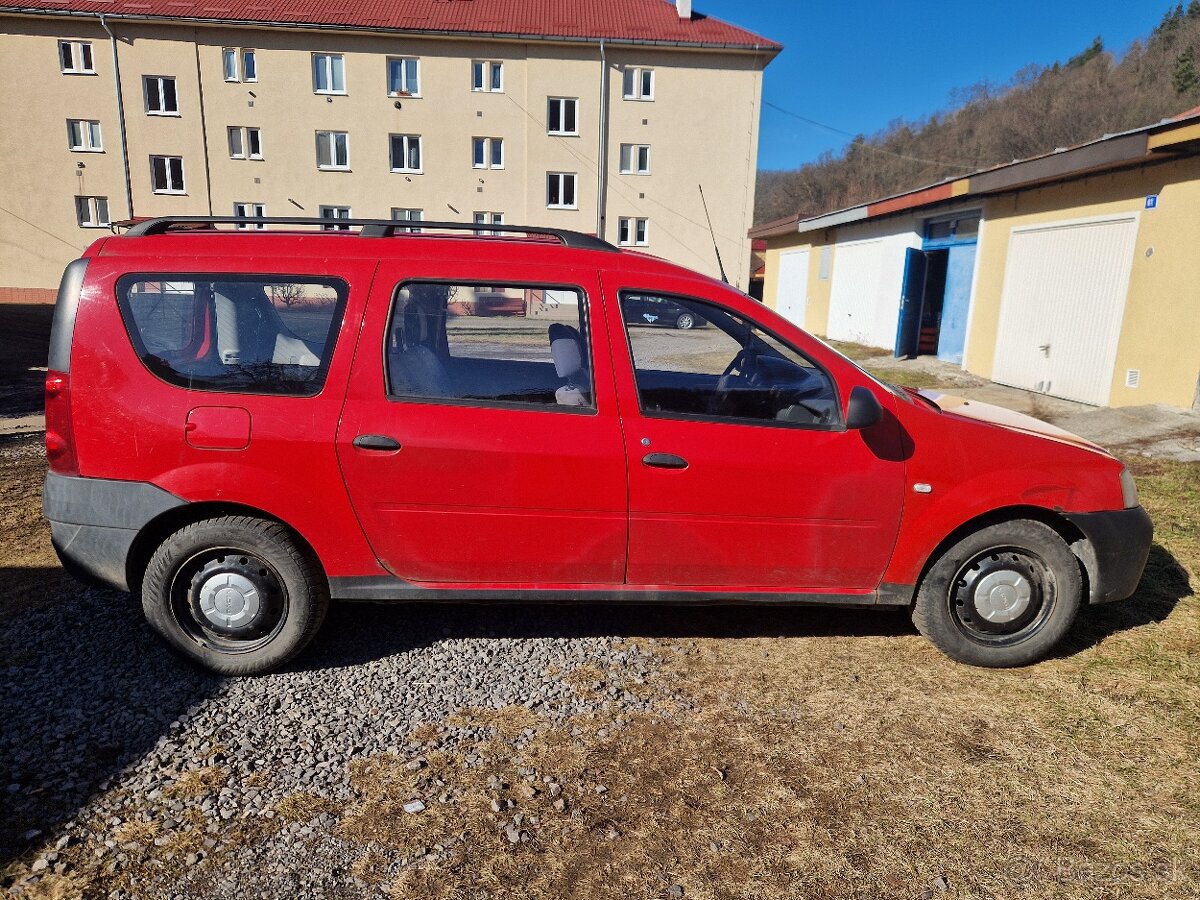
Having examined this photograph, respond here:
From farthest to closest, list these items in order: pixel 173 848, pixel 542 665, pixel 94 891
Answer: pixel 542 665 < pixel 173 848 < pixel 94 891

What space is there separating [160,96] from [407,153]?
34.1 ft

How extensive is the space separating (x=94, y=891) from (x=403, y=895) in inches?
35.5

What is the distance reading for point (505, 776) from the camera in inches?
113

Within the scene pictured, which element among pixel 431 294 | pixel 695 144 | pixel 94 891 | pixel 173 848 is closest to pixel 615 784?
pixel 173 848

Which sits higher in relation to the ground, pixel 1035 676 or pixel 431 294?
pixel 431 294

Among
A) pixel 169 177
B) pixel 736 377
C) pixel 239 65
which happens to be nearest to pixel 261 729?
pixel 736 377

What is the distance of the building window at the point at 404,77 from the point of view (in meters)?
32.5

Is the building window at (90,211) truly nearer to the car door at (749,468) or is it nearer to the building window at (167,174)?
the building window at (167,174)

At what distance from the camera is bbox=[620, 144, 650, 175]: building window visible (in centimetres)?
3369

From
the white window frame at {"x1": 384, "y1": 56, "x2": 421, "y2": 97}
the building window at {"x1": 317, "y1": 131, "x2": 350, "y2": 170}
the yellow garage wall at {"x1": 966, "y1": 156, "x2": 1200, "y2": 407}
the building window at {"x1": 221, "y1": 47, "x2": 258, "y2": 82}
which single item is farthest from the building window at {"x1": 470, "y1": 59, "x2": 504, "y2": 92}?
the yellow garage wall at {"x1": 966, "y1": 156, "x2": 1200, "y2": 407}

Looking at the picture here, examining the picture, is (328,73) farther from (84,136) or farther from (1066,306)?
(1066,306)

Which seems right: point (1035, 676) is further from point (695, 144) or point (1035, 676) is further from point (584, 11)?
point (584, 11)

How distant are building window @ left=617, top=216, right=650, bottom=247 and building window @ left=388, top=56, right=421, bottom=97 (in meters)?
10.2

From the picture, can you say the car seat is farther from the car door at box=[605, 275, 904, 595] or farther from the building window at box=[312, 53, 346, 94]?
the building window at box=[312, 53, 346, 94]
